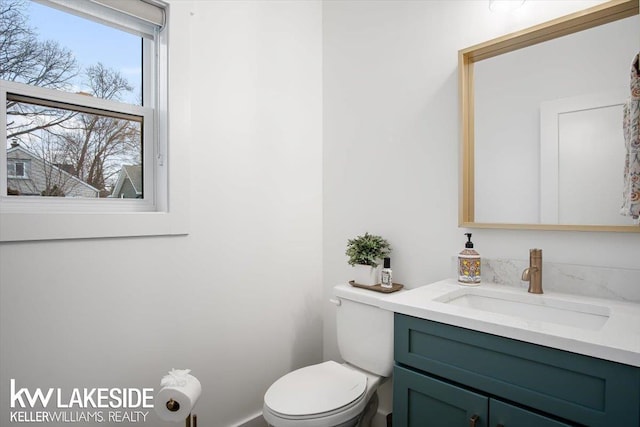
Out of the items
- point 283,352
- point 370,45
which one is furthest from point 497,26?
point 283,352

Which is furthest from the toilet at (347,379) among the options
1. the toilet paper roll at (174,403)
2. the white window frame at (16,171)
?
the white window frame at (16,171)

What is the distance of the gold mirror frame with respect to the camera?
120cm

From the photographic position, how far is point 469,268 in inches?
56.5

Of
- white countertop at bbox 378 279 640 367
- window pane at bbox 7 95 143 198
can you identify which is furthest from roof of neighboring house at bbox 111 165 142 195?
white countertop at bbox 378 279 640 367

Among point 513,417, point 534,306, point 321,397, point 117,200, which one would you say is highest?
point 117,200

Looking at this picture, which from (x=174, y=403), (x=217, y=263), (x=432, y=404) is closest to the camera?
(x=432, y=404)

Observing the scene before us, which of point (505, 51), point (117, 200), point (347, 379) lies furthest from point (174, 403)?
point (505, 51)

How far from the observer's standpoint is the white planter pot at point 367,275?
171 centimetres

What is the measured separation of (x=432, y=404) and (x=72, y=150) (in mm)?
1561

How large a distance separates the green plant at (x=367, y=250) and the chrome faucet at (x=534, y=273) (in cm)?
63

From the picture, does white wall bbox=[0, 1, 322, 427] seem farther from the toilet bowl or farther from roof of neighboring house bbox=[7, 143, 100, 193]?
the toilet bowl

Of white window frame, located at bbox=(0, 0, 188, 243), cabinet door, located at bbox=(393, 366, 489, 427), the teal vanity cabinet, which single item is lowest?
cabinet door, located at bbox=(393, 366, 489, 427)

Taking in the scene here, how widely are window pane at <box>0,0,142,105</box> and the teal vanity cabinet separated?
1.45 metres

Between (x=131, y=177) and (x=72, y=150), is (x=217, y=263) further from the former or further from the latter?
(x=72, y=150)
